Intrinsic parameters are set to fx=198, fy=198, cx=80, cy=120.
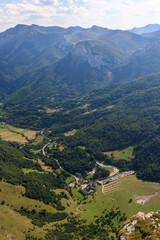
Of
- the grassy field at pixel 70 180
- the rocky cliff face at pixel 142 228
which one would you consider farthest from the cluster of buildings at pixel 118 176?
the rocky cliff face at pixel 142 228

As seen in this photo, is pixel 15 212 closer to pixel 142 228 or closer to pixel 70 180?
pixel 142 228

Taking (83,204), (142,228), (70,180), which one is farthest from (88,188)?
(142,228)

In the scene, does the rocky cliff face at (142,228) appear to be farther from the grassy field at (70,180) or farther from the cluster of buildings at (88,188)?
the grassy field at (70,180)

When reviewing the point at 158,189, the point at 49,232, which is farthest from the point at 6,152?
the point at 158,189

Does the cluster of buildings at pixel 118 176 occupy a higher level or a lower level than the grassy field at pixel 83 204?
lower

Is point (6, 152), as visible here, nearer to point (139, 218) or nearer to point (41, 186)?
point (41, 186)

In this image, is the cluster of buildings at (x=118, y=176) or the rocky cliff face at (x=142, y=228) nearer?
the rocky cliff face at (x=142, y=228)

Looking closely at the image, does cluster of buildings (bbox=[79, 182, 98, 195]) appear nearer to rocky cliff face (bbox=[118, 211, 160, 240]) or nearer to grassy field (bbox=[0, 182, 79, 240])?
grassy field (bbox=[0, 182, 79, 240])

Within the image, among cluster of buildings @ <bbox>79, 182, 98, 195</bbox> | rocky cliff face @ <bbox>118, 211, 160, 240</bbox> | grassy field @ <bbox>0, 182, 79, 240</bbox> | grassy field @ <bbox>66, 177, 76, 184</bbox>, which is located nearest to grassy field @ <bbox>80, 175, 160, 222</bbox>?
cluster of buildings @ <bbox>79, 182, 98, 195</bbox>

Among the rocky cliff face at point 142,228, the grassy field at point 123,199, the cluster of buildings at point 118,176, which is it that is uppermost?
the rocky cliff face at point 142,228
